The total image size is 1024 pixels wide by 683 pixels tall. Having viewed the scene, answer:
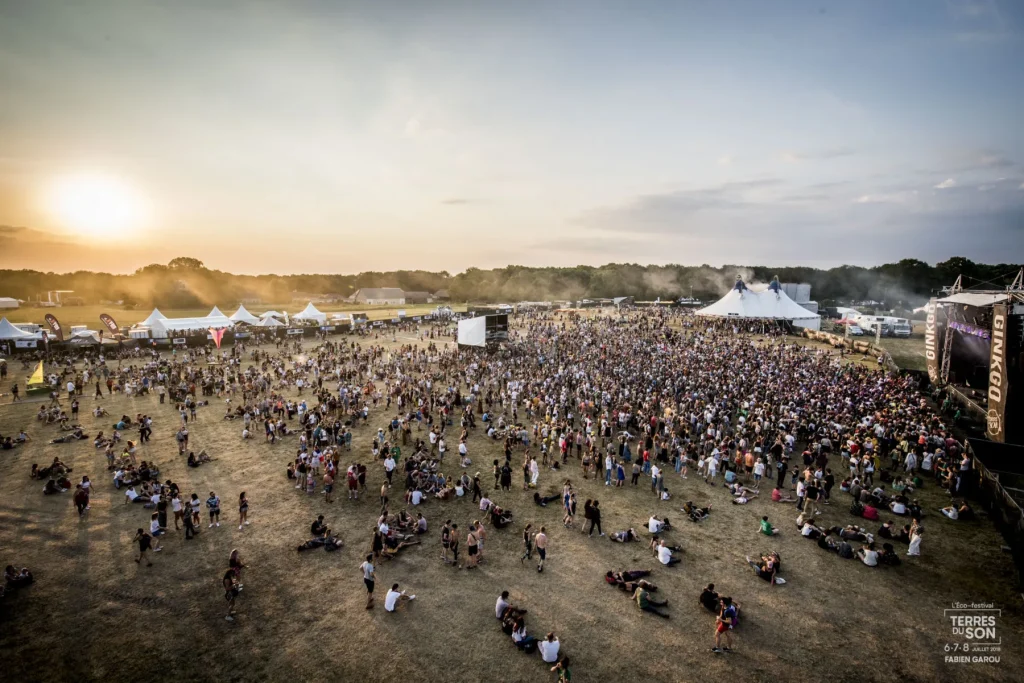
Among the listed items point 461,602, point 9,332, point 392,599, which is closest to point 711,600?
point 461,602

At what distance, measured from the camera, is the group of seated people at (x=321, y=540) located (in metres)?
11.1

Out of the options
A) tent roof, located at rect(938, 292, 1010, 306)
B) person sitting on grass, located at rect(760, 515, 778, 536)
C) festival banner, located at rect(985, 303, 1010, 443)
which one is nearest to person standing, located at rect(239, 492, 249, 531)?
person sitting on grass, located at rect(760, 515, 778, 536)

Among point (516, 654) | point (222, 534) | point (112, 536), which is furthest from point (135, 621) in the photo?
point (516, 654)

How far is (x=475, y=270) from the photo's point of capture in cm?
13862

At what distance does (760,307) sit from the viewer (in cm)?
4834

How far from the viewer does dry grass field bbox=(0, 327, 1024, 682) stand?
7.78m

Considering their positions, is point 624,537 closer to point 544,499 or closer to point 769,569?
point 544,499

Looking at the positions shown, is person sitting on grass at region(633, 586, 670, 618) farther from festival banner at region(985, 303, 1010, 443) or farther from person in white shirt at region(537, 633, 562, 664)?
festival banner at region(985, 303, 1010, 443)

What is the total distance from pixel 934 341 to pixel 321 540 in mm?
31273

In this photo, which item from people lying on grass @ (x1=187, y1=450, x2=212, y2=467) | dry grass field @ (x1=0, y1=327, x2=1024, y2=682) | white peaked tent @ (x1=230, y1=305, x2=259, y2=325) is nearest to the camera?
dry grass field @ (x1=0, y1=327, x2=1024, y2=682)

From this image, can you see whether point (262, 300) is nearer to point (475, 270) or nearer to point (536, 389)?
point (475, 270)

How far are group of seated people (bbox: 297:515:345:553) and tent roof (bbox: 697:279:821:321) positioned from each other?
151 ft

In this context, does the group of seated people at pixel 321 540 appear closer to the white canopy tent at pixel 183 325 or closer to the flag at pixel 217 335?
the flag at pixel 217 335

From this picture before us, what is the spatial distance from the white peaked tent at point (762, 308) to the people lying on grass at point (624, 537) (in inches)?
1655
